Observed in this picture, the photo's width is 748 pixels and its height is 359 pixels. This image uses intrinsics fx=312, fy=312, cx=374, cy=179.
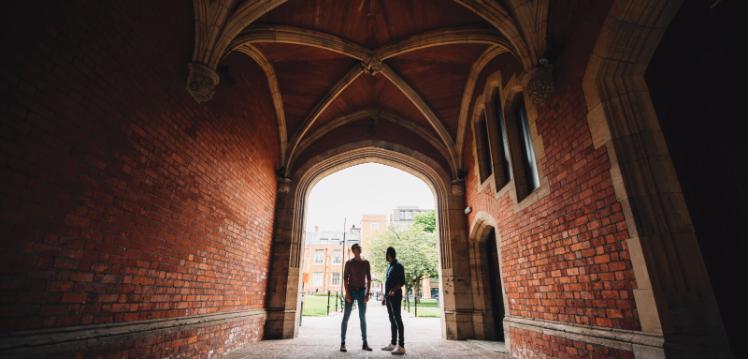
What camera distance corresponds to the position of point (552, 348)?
3662 millimetres

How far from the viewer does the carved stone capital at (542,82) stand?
12.9 feet

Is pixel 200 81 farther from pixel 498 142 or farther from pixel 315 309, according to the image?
pixel 315 309

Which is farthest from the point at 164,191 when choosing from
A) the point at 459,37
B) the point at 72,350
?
the point at 459,37

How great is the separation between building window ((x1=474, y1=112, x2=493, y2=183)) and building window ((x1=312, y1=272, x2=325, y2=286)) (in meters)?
43.2

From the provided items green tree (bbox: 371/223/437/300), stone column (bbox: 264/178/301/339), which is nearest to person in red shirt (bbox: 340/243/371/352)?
stone column (bbox: 264/178/301/339)

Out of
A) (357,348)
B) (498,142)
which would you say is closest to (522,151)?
(498,142)

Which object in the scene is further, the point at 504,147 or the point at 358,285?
the point at 504,147

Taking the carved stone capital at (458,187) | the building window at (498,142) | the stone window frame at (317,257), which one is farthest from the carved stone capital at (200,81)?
the stone window frame at (317,257)

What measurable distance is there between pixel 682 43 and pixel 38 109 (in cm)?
543

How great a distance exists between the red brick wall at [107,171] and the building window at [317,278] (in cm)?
4323

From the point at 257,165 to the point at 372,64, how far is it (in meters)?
3.13

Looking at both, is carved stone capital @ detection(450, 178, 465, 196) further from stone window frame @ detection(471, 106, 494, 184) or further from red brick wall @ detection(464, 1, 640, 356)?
red brick wall @ detection(464, 1, 640, 356)

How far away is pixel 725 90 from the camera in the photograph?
8.17 ft

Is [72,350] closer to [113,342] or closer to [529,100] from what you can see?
[113,342]
